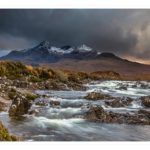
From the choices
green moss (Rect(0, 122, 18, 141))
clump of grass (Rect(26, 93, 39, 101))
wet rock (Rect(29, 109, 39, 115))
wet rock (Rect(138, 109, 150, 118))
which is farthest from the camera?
clump of grass (Rect(26, 93, 39, 101))

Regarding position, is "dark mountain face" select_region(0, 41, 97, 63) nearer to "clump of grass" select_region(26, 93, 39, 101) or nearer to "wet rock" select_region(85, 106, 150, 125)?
"clump of grass" select_region(26, 93, 39, 101)

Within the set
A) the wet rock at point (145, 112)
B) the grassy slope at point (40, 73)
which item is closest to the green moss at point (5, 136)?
the grassy slope at point (40, 73)

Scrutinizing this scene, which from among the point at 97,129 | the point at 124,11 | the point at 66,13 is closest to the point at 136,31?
the point at 124,11

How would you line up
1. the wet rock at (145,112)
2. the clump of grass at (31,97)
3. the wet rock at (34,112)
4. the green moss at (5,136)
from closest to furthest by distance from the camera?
the green moss at (5,136), the wet rock at (145,112), the wet rock at (34,112), the clump of grass at (31,97)

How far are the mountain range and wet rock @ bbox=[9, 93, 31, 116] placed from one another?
49 cm

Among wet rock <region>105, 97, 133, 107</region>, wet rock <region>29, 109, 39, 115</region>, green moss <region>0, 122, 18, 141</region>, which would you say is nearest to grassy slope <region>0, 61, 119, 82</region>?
wet rock <region>105, 97, 133, 107</region>

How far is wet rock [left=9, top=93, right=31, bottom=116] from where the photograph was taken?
677 cm

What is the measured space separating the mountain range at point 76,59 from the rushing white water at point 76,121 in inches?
7.4

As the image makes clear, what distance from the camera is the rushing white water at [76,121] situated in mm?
6582

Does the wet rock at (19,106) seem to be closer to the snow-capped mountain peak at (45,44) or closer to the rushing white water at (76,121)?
the rushing white water at (76,121)

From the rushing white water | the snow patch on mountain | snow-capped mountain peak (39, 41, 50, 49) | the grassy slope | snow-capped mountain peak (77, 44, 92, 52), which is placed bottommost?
the rushing white water

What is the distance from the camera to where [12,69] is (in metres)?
6.84

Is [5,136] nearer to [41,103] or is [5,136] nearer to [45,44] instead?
[41,103]
